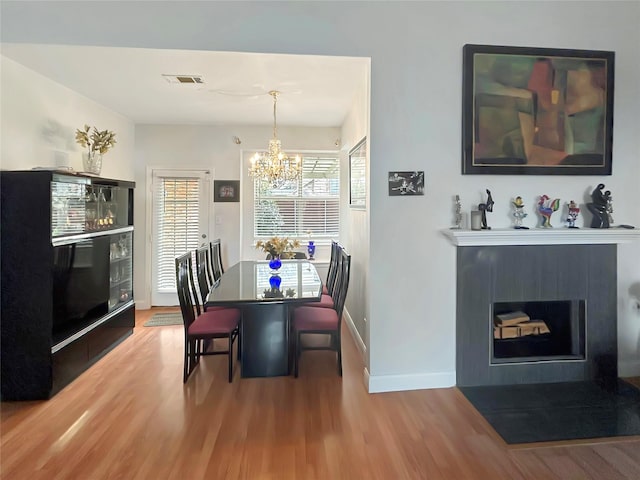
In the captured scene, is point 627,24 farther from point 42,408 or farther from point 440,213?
point 42,408

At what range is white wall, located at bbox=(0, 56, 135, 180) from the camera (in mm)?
2795

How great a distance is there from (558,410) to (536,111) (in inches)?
87.7

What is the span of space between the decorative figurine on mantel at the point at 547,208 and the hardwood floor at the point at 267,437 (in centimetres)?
152

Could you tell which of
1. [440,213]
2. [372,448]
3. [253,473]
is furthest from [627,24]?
[253,473]

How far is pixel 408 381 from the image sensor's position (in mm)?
2789

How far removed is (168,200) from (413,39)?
3.76 m

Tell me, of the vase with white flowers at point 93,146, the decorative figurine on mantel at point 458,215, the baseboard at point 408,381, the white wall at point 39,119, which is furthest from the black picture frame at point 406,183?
the white wall at point 39,119

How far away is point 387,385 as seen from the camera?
2764 mm

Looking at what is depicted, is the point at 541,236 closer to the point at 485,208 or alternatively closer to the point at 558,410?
the point at 485,208

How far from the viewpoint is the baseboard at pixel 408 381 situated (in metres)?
2.75

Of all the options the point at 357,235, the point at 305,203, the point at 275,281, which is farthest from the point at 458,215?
the point at 305,203

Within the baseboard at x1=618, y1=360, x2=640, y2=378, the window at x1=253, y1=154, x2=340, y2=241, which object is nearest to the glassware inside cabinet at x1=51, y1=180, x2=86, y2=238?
the window at x1=253, y1=154, x2=340, y2=241

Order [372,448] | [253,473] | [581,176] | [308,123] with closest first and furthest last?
[253,473] < [372,448] < [581,176] < [308,123]

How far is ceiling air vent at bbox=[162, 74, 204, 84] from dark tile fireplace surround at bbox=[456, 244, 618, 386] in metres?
2.71
